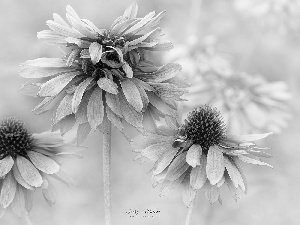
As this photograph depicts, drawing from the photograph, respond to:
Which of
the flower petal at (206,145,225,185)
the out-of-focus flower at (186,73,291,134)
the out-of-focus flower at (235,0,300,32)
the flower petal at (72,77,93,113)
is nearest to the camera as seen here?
the flower petal at (72,77,93,113)

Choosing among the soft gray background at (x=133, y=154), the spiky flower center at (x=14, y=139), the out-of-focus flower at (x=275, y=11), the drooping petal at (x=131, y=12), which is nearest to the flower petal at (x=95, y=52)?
the drooping petal at (x=131, y=12)

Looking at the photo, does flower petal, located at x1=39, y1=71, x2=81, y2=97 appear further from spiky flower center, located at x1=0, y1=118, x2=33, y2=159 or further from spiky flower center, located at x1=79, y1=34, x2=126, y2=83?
spiky flower center, located at x1=0, y1=118, x2=33, y2=159

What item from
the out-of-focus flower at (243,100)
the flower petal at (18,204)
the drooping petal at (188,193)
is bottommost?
the flower petal at (18,204)

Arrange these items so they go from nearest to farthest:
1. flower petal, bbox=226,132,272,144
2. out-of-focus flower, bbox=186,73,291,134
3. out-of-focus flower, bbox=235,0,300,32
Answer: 1. flower petal, bbox=226,132,272,144
2. out-of-focus flower, bbox=186,73,291,134
3. out-of-focus flower, bbox=235,0,300,32

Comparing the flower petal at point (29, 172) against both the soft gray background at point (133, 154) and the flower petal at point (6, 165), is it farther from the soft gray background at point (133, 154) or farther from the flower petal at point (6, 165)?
the soft gray background at point (133, 154)

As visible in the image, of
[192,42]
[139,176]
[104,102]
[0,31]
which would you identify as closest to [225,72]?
[192,42]

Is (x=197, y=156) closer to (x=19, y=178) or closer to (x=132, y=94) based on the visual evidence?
(x=132, y=94)

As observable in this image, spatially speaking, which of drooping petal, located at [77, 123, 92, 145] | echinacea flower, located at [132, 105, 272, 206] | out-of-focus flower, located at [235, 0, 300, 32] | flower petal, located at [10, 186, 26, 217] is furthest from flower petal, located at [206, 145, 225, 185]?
out-of-focus flower, located at [235, 0, 300, 32]

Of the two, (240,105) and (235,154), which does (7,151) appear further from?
(240,105)
